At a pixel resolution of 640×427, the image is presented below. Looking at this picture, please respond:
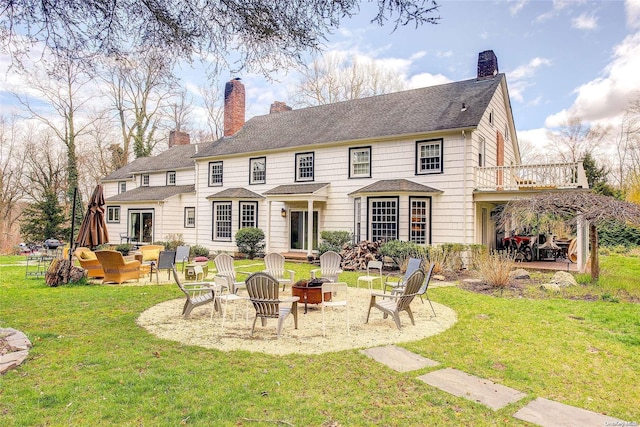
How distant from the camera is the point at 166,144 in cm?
3478

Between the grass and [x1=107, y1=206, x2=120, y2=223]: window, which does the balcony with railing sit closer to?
the grass

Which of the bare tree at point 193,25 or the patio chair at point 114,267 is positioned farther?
the patio chair at point 114,267

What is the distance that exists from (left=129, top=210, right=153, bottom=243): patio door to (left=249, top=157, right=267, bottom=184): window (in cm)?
709

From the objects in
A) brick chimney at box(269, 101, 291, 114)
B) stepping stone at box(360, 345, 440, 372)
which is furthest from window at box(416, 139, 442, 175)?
brick chimney at box(269, 101, 291, 114)

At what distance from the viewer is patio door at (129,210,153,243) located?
22.7 meters

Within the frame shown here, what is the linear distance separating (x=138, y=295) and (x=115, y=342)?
3940 millimetres

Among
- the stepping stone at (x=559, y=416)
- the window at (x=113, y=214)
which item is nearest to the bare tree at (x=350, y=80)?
the window at (x=113, y=214)

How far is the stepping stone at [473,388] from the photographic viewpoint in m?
3.73

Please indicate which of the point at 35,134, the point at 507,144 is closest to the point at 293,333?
the point at 507,144

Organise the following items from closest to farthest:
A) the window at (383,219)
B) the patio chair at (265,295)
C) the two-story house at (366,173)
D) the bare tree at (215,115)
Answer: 1. the patio chair at (265,295)
2. the two-story house at (366,173)
3. the window at (383,219)
4. the bare tree at (215,115)

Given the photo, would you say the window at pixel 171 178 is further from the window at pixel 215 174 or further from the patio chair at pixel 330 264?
the patio chair at pixel 330 264

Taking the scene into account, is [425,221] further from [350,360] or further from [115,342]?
[115,342]

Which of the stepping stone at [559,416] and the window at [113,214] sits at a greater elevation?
the window at [113,214]

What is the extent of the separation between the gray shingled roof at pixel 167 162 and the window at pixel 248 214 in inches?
236
